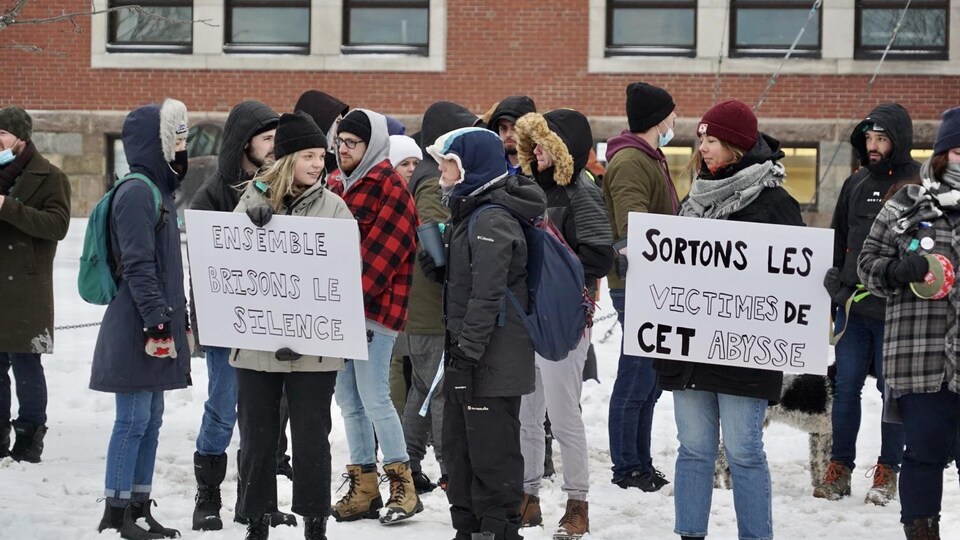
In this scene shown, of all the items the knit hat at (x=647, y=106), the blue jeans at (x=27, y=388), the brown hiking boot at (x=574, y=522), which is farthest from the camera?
the blue jeans at (x=27, y=388)

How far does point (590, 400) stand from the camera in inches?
389

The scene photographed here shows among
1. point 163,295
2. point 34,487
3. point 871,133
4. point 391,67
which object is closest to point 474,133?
point 163,295

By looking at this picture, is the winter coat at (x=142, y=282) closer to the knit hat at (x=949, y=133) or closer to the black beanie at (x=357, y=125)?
the black beanie at (x=357, y=125)

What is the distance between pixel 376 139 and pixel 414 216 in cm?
44

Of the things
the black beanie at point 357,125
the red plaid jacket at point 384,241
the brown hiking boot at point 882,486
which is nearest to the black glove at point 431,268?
the red plaid jacket at point 384,241

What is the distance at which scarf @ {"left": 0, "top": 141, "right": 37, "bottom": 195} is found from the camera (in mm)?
7875

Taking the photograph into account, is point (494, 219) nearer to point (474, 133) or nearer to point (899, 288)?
point (474, 133)

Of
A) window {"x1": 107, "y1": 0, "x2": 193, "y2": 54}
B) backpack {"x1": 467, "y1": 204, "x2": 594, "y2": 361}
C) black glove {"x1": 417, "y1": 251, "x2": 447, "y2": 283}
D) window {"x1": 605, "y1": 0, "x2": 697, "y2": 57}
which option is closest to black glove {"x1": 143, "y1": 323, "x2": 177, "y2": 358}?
black glove {"x1": 417, "y1": 251, "x2": 447, "y2": 283}

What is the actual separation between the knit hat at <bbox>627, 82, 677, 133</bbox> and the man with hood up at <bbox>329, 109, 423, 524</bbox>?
64.2 inches

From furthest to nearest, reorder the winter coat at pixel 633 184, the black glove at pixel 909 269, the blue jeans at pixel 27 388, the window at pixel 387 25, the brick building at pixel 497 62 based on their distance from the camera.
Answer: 1. the window at pixel 387 25
2. the brick building at pixel 497 62
3. the blue jeans at pixel 27 388
4. the winter coat at pixel 633 184
5. the black glove at pixel 909 269

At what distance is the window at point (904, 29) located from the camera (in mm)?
18578

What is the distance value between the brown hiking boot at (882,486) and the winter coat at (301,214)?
3191 millimetres

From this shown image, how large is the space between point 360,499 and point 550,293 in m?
1.69

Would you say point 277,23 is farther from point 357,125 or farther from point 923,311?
point 923,311
